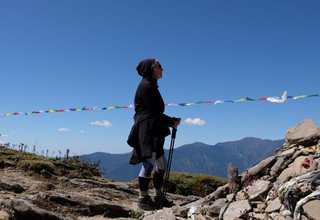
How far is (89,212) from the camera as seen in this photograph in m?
10.9

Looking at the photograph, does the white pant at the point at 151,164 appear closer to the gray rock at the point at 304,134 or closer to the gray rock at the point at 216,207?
the gray rock at the point at 216,207

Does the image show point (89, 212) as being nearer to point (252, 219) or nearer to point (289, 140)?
point (252, 219)

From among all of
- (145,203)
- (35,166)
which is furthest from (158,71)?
(35,166)

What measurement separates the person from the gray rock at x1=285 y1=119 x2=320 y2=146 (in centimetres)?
277

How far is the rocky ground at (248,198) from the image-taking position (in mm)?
7375

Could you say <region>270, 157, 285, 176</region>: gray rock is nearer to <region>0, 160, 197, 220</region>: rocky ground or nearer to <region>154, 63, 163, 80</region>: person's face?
<region>0, 160, 197, 220</region>: rocky ground

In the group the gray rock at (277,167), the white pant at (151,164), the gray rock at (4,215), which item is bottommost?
the gray rock at (4,215)

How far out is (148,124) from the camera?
9953mm

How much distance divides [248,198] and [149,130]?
2.94m

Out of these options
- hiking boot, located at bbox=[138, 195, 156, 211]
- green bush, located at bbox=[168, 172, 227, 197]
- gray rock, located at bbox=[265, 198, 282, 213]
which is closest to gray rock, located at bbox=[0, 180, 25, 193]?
hiking boot, located at bbox=[138, 195, 156, 211]

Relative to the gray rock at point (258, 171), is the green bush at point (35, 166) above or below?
below

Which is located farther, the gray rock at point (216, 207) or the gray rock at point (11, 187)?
the gray rock at point (11, 187)

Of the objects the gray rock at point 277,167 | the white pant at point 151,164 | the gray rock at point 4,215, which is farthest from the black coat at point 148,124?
the gray rock at point 4,215

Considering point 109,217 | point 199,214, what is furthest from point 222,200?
point 109,217
